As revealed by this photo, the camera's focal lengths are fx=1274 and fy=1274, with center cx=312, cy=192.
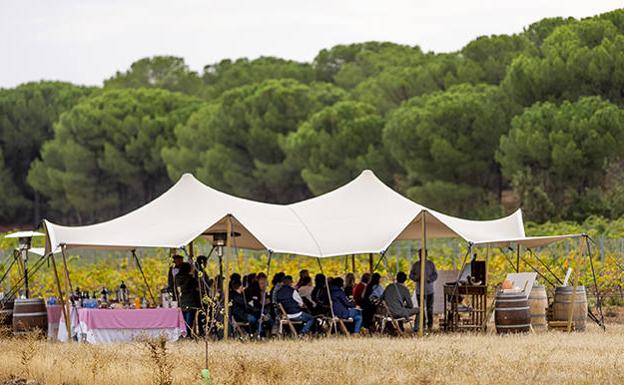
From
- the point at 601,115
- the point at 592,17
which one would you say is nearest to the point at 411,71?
the point at 592,17

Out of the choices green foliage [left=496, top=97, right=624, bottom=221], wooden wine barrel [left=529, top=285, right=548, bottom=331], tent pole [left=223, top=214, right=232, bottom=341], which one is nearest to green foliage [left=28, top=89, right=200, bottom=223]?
green foliage [left=496, top=97, right=624, bottom=221]

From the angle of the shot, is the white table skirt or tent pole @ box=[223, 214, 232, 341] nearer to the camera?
tent pole @ box=[223, 214, 232, 341]

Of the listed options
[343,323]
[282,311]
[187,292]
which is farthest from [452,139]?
[187,292]

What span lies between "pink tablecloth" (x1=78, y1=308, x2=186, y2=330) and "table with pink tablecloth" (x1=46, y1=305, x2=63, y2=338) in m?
1.46

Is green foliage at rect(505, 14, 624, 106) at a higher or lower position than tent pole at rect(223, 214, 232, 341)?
higher

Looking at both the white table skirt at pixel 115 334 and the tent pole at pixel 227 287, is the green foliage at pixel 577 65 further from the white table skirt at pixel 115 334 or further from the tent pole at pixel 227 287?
the white table skirt at pixel 115 334

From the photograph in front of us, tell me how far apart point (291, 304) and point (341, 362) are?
6224 mm

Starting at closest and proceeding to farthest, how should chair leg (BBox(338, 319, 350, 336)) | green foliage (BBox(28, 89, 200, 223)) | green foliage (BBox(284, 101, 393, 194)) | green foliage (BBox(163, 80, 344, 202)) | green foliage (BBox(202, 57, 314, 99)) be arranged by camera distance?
1. chair leg (BBox(338, 319, 350, 336))
2. green foliage (BBox(284, 101, 393, 194))
3. green foliage (BBox(163, 80, 344, 202))
4. green foliage (BBox(28, 89, 200, 223))
5. green foliage (BBox(202, 57, 314, 99))

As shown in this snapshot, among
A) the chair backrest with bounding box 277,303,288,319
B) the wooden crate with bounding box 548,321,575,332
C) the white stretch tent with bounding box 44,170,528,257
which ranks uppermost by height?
the white stretch tent with bounding box 44,170,528,257

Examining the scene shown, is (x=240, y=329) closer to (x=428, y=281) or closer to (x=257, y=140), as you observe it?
(x=428, y=281)

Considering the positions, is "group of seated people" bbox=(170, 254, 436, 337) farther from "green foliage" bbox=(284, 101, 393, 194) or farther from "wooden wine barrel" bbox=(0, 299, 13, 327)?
"green foliage" bbox=(284, 101, 393, 194)

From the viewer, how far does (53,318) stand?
22250mm

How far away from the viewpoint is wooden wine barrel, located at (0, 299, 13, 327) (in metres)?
22.2

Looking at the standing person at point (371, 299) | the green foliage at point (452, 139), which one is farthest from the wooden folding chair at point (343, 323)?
the green foliage at point (452, 139)
